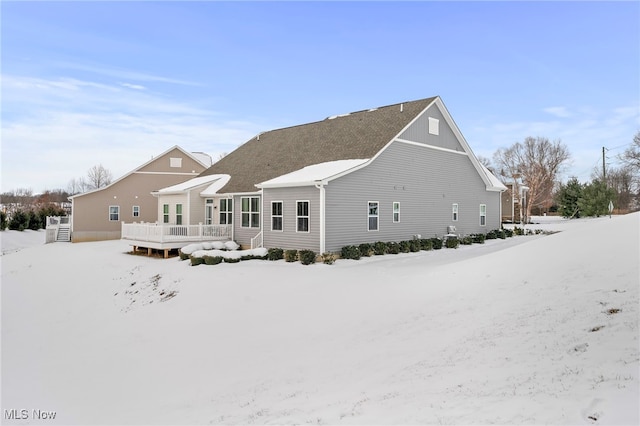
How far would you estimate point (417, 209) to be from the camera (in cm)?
Answer: 2130

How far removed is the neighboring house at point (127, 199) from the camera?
3012 centimetres

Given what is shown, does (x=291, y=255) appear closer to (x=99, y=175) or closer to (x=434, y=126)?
(x=434, y=126)

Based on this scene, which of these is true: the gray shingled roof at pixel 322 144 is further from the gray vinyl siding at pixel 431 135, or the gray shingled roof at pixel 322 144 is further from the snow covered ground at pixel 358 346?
the snow covered ground at pixel 358 346

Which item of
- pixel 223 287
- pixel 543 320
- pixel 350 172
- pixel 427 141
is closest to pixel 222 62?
pixel 350 172

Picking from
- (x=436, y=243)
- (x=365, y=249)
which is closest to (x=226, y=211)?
(x=365, y=249)

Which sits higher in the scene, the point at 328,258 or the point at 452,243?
the point at 452,243

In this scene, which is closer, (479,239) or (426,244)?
(426,244)

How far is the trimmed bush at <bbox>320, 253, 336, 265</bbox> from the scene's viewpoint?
16.1 m

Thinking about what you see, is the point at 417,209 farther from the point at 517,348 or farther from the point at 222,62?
the point at 517,348

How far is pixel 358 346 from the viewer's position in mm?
8148

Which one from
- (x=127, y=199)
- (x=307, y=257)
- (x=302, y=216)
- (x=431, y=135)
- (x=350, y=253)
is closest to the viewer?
(x=307, y=257)

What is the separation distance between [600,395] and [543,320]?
2612 mm

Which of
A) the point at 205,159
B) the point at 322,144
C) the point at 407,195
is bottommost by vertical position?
the point at 407,195
